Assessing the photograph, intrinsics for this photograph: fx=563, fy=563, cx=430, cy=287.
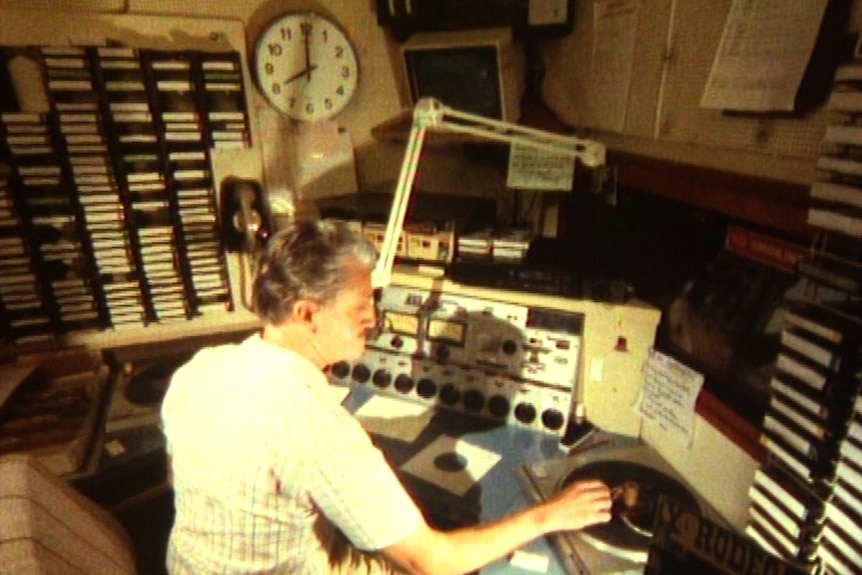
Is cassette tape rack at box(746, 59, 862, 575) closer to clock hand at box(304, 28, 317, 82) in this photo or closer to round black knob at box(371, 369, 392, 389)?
round black knob at box(371, 369, 392, 389)

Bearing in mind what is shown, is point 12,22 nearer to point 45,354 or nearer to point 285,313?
point 45,354

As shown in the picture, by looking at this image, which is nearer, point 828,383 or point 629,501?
point 828,383

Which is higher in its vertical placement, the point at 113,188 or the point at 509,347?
the point at 113,188

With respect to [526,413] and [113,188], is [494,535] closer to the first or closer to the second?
[526,413]

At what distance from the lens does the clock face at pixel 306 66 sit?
206 cm

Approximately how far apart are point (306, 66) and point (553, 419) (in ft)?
5.07

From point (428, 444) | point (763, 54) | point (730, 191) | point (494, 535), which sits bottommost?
point (428, 444)

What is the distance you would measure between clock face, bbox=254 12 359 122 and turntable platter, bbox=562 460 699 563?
5.26ft

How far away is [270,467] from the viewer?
1025mm

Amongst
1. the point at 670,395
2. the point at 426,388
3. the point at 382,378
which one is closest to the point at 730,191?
the point at 670,395

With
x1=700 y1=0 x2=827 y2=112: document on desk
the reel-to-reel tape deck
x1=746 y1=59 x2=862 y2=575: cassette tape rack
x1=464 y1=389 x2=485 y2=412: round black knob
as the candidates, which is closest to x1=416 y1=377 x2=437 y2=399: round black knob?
the reel-to-reel tape deck

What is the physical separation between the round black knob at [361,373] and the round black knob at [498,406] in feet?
1.49

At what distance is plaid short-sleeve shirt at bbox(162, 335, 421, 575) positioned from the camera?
1016 mm

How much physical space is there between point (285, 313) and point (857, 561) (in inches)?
41.8
